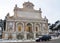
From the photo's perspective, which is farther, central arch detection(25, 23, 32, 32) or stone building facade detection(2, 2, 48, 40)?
central arch detection(25, 23, 32, 32)

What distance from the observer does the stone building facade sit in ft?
122

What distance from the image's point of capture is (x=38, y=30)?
40.9 meters

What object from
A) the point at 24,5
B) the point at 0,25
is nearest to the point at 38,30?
the point at 24,5

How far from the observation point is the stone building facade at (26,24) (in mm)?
37312

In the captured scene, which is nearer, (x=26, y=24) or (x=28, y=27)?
(x=26, y=24)

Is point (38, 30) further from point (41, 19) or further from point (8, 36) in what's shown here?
point (8, 36)

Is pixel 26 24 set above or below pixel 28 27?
above

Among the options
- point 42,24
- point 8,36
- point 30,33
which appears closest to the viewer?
point 8,36

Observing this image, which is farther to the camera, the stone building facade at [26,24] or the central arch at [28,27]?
the central arch at [28,27]

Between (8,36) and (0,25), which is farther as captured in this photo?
(0,25)

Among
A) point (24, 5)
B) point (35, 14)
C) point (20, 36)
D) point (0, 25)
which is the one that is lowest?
point (20, 36)

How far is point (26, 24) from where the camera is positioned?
3991 cm

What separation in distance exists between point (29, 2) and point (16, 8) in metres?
4.91

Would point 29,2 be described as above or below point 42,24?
above
